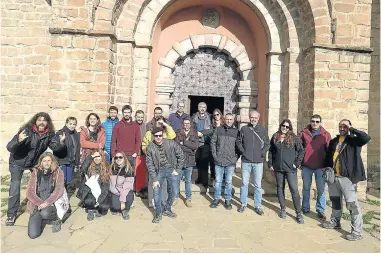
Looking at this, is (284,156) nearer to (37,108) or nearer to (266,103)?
(266,103)

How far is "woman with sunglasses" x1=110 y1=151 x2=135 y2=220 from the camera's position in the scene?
183 inches

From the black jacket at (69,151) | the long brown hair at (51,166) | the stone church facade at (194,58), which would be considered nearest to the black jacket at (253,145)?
the stone church facade at (194,58)

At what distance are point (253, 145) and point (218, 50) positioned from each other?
3645 millimetres

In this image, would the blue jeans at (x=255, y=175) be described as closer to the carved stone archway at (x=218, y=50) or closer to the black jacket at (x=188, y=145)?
the black jacket at (x=188, y=145)

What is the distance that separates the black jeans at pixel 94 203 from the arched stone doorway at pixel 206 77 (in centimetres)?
364

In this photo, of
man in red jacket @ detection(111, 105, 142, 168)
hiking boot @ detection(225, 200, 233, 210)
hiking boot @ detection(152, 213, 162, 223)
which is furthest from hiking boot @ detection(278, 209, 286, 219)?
man in red jacket @ detection(111, 105, 142, 168)

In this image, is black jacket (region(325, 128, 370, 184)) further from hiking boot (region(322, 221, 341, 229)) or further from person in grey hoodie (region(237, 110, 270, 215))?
person in grey hoodie (region(237, 110, 270, 215))

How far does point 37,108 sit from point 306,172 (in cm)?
614

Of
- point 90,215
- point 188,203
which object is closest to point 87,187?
point 90,215

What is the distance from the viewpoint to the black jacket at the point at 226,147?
512 centimetres

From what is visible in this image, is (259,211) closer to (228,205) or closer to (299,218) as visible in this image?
(228,205)

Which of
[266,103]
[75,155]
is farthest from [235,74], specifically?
[75,155]

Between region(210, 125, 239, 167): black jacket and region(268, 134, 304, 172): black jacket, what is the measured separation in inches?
27.9

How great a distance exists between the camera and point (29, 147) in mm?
4188
